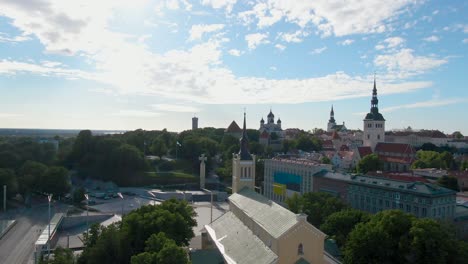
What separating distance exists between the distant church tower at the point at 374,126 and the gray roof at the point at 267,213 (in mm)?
82800

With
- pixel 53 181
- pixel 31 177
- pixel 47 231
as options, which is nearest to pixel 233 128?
pixel 53 181

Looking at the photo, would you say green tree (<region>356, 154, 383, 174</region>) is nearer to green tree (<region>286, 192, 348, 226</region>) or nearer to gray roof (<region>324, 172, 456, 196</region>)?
gray roof (<region>324, 172, 456, 196</region>)

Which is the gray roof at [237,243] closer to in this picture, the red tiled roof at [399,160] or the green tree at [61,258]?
the green tree at [61,258]

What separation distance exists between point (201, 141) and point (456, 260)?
84.2m

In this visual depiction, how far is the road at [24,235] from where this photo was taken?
43.9 meters

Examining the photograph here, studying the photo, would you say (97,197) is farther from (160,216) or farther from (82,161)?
(160,216)

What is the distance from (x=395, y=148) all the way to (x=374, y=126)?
928cm

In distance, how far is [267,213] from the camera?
31.5m

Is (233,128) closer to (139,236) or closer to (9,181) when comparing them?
(9,181)

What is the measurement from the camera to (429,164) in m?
103

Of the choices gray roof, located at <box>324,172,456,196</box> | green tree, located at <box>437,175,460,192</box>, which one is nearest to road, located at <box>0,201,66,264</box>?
gray roof, located at <box>324,172,456,196</box>

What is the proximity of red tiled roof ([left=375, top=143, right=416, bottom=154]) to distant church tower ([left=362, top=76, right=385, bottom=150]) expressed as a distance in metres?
2.56

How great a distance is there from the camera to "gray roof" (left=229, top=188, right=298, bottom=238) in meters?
27.6

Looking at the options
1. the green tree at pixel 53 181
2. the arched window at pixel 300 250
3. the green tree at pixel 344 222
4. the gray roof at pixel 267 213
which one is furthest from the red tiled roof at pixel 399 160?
the arched window at pixel 300 250
